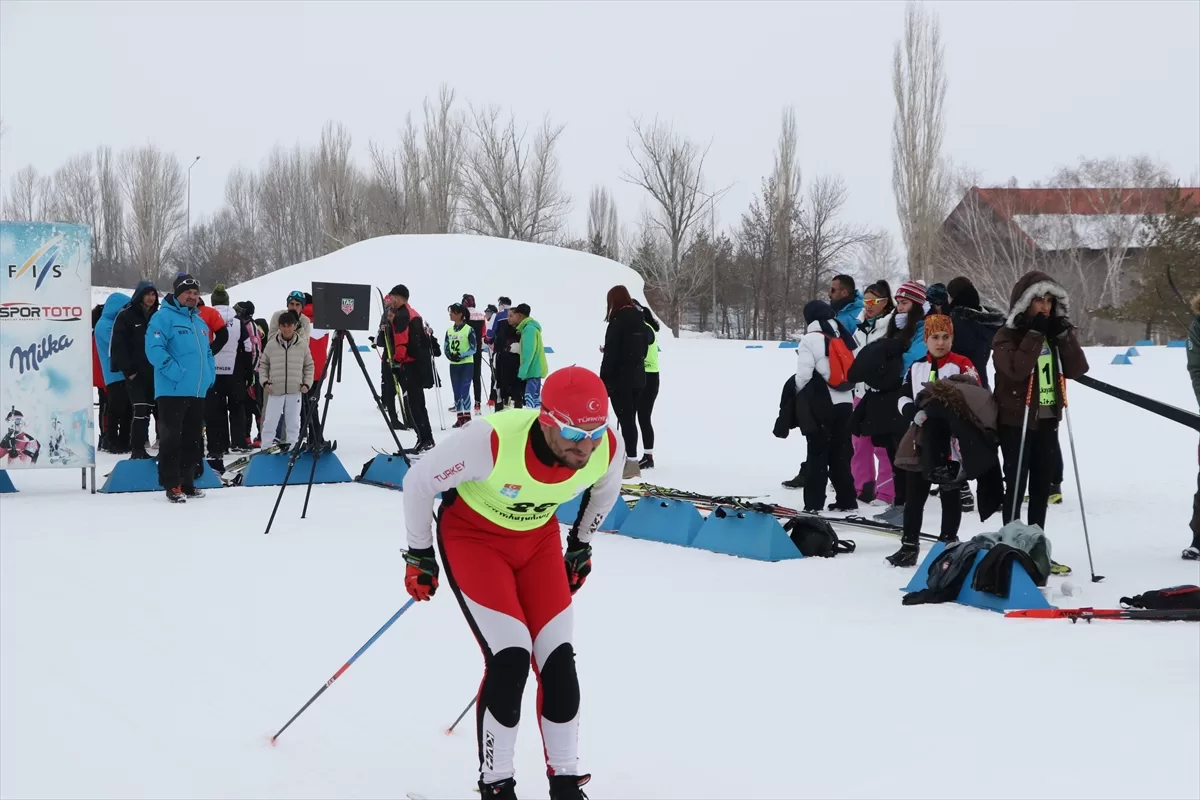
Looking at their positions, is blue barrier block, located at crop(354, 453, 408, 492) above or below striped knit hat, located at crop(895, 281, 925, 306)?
below

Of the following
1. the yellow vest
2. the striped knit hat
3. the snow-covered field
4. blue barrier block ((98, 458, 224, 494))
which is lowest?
the snow-covered field

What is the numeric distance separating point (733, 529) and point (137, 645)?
389 centimetres

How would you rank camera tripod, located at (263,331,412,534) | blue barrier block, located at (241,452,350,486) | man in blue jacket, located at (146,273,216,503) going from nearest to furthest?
camera tripod, located at (263,331,412,534)
man in blue jacket, located at (146,273,216,503)
blue barrier block, located at (241,452,350,486)

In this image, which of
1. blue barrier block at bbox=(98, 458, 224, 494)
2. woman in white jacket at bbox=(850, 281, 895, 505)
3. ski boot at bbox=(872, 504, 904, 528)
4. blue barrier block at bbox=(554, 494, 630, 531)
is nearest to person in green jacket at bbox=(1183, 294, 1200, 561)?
ski boot at bbox=(872, 504, 904, 528)

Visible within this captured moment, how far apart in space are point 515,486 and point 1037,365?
14.9 feet

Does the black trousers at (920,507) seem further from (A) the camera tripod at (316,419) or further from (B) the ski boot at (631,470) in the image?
(A) the camera tripod at (316,419)

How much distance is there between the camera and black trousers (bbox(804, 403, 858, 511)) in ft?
28.9

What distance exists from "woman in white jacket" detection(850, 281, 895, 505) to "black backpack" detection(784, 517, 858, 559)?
5.44ft

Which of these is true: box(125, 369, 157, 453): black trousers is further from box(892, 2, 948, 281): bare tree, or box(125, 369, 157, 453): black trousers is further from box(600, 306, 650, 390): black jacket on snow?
box(892, 2, 948, 281): bare tree

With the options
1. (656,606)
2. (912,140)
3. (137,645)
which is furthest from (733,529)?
(912,140)

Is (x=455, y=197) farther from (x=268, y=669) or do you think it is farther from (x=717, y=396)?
(x=268, y=669)

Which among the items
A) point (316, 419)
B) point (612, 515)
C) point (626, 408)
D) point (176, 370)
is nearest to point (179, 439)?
point (176, 370)

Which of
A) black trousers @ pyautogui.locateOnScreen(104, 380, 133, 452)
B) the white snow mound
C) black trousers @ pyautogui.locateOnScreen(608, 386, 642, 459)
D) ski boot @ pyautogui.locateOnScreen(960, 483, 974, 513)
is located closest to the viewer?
ski boot @ pyautogui.locateOnScreen(960, 483, 974, 513)

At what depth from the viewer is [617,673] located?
5.15 m
